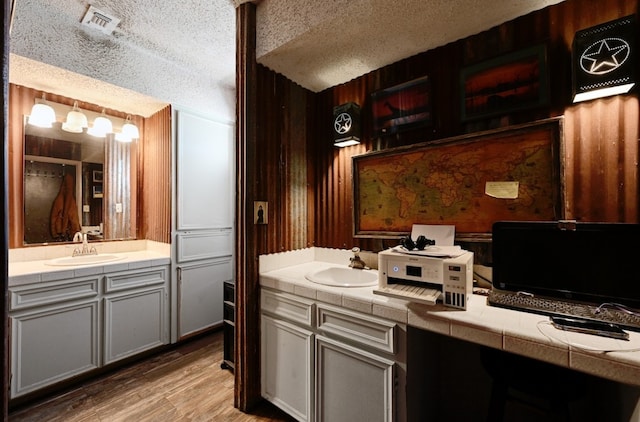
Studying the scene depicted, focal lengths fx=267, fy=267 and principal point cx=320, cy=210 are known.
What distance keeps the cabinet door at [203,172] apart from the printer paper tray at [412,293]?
2241 mm

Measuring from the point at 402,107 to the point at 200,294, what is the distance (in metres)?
2.64

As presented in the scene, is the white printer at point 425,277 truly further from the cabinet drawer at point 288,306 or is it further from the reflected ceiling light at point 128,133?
the reflected ceiling light at point 128,133

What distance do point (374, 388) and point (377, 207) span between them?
1.09m

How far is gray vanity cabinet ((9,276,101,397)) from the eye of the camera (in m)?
1.81

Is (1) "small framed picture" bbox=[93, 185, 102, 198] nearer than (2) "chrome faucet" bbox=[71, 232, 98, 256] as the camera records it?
No

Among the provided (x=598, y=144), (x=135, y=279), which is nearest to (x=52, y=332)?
(x=135, y=279)

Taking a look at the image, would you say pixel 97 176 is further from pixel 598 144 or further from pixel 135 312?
pixel 598 144

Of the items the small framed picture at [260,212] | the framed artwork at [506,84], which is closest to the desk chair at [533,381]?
the framed artwork at [506,84]

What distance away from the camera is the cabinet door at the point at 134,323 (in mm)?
2213

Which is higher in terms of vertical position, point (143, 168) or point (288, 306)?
point (143, 168)

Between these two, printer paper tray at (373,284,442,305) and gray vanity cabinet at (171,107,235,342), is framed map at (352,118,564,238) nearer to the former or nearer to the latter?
printer paper tray at (373,284,442,305)

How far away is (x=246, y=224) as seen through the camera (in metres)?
1.76

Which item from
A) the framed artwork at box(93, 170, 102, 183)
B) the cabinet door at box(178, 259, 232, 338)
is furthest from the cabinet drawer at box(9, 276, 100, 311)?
the framed artwork at box(93, 170, 102, 183)

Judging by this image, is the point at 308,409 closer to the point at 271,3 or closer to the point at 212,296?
the point at 212,296
